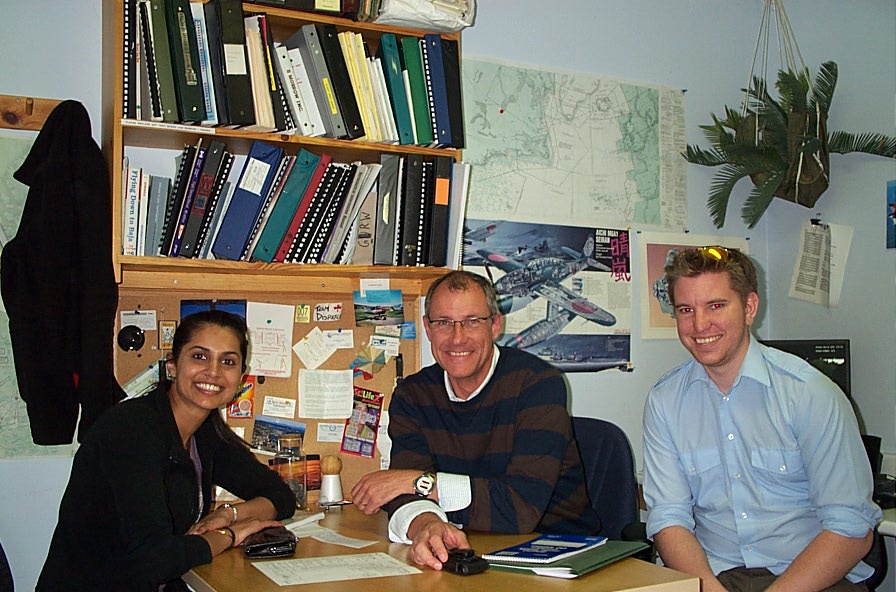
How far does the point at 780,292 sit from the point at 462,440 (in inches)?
82.0

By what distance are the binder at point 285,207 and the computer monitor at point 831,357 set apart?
196 centimetres

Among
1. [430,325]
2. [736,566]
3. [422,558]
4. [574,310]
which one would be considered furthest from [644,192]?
[422,558]

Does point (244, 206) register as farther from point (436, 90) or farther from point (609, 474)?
point (609, 474)

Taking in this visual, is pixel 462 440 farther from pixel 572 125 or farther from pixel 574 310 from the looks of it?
pixel 572 125

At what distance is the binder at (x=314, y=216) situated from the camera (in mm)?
2656

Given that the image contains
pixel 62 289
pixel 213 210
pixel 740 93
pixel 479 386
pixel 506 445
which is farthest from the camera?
pixel 740 93

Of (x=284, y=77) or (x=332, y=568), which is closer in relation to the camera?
(x=332, y=568)

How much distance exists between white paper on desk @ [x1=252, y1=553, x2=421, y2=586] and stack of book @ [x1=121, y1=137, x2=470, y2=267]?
1.11 m

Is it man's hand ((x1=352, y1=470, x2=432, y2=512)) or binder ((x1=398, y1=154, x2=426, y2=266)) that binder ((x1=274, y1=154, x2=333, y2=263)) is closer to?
binder ((x1=398, y1=154, x2=426, y2=266))

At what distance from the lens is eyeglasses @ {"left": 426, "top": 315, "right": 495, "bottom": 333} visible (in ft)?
7.46

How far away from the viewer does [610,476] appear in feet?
7.78

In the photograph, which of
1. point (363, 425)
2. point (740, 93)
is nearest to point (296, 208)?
point (363, 425)

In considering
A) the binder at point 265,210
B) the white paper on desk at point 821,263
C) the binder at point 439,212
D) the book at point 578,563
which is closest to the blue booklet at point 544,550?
the book at point 578,563

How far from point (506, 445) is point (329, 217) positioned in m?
0.97
